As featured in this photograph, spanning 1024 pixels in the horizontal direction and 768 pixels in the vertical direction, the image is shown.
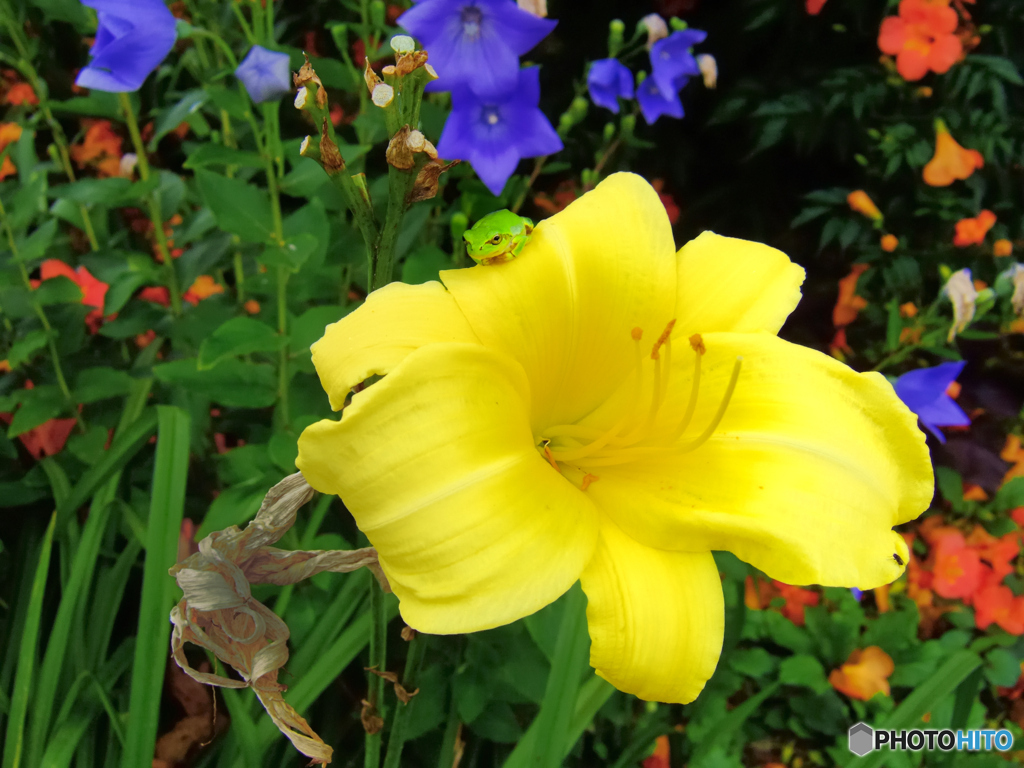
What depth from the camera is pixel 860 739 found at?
1100 mm

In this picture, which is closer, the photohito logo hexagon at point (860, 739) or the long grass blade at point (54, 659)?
the long grass blade at point (54, 659)

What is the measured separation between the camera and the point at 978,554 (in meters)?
1.33

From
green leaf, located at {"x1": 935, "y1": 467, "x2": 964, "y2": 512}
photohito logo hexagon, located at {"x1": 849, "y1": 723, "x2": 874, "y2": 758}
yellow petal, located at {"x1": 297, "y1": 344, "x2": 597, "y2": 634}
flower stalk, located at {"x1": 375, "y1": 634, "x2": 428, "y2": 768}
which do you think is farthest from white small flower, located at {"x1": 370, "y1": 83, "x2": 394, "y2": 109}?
green leaf, located at {"x1": 935, "y1": 467, "x2": 964, "y2": 512}

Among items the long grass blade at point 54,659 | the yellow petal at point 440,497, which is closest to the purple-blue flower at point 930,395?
the yellow petal at point 440,497

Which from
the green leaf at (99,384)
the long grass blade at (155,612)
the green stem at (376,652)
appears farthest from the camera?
the green leaf at (99,384)

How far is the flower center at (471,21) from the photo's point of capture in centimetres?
75

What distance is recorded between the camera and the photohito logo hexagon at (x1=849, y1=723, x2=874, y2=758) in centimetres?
107

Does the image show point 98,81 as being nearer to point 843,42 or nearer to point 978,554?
point 843,42

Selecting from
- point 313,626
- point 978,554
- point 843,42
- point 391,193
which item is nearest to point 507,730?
point 313,626

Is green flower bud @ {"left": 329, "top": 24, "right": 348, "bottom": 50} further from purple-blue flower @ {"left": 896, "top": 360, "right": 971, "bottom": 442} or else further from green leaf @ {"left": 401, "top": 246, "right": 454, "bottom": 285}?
purple-blue flower @ {"left": 896, "top": 360, "right": 971, "bottom": 442}

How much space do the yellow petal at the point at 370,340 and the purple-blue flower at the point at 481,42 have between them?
447mm

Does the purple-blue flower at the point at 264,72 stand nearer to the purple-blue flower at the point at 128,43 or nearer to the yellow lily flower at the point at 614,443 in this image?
the purple-blue flower at the point at 128,43

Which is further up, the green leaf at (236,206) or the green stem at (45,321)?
the green leaf at (236,206)

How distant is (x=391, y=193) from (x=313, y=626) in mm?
628
